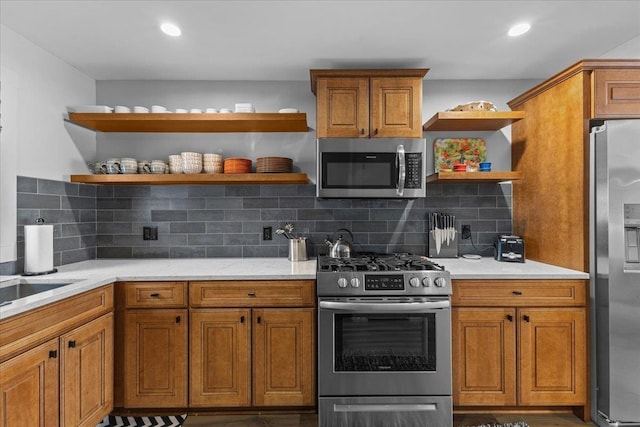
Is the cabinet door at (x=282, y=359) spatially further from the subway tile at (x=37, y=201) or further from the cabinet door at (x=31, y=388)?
the subway tile at (x=37, y=201)

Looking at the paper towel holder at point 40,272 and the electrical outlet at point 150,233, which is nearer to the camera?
the paper towel holder at point 40,272

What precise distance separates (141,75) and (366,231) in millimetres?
2172

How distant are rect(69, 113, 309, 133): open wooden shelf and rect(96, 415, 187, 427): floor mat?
6.46ft

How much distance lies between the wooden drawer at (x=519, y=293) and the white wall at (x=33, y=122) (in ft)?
9.02


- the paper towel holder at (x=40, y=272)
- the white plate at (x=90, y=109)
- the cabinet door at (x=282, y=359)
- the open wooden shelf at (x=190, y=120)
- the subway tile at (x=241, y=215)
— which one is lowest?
the cabinet door at (x=282, y=359)

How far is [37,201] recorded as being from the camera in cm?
236

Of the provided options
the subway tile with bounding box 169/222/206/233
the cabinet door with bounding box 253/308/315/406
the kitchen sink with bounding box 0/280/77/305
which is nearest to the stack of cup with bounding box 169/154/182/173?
the subway tile with bounding box 169/222/206/233

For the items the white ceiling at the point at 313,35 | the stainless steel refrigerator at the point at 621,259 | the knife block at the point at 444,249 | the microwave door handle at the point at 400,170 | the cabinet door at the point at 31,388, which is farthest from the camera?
the knife block at the point at 444,249

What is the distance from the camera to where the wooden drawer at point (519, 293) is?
7.26 feet

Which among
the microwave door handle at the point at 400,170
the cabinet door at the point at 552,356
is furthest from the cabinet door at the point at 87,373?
the cabinet door at the point at 552,356

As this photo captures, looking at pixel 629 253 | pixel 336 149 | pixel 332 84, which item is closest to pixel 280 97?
pixel 332 84

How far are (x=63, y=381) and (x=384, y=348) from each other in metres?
1.68

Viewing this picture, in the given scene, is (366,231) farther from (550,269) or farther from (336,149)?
(550,269)

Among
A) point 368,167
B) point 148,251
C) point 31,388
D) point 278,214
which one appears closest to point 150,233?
point 148,251
